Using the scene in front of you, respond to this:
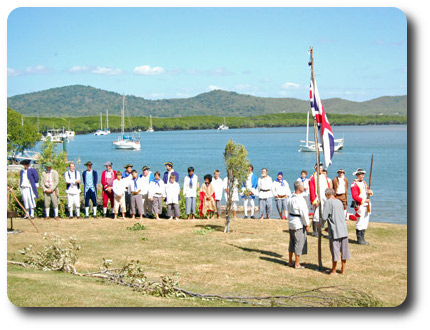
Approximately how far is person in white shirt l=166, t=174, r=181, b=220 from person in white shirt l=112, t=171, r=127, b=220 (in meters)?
1.32

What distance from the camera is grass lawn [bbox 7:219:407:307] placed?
28.5 feet

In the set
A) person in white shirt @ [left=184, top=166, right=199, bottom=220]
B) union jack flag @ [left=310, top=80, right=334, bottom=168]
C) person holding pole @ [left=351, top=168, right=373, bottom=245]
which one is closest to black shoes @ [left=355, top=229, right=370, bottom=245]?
person holding pole @ [left=351, top=168, right=373, bottom=245]

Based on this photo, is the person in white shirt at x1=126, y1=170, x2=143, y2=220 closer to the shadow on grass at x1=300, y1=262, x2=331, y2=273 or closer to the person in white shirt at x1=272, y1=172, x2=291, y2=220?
the person in white shirt at x1=272, y1=172, x2=291, y2=220

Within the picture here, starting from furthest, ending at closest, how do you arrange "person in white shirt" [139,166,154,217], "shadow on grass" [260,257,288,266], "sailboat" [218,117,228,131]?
1. "sailboat" [218,117,228,131]
2. "person in white shirt" [139,166,154,217]
3. "shadow on grass" [260,257,288,266]

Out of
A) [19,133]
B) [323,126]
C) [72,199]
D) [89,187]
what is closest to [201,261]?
[323,126]

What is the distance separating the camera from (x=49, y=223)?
15125mm

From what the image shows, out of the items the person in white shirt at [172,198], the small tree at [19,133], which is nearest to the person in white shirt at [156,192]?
the person in white shirt at [172,198]

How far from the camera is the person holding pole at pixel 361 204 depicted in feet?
43.2

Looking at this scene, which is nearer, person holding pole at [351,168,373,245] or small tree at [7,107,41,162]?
person holding pole at [351,168,373,245]

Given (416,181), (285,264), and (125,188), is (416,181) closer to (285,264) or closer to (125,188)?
(285,264)

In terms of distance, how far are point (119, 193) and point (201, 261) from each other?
5.56m

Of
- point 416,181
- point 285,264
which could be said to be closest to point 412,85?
point 416,181

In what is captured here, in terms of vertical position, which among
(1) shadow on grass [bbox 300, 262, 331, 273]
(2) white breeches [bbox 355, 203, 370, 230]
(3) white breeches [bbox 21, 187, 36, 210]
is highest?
(3) white breeches [bbox 21, 187, 36, 210]

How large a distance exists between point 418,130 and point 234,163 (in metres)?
5.72
